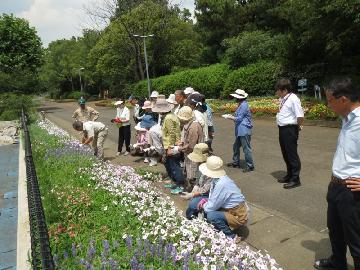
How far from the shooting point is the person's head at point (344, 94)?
3312 mm

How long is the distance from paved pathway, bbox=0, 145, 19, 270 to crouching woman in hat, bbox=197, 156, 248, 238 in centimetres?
267

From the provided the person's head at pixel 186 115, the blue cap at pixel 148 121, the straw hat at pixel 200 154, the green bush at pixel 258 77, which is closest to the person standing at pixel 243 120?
the person's head at pixel 186 115

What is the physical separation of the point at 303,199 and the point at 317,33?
45.4 ft

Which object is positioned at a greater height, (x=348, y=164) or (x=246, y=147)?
(x=348, y=164)

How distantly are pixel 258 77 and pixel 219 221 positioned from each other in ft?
65.0

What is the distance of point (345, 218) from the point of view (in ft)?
11.0

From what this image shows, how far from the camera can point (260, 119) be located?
1645cm

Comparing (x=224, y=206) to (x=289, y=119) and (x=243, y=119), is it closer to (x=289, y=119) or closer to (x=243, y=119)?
(x=289, y=119)

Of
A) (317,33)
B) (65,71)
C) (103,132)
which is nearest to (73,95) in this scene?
(65,71)

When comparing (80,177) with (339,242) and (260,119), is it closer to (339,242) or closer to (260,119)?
(339,242)

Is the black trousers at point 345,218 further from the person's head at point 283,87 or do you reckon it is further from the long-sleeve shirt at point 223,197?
the person's head at point 283,87

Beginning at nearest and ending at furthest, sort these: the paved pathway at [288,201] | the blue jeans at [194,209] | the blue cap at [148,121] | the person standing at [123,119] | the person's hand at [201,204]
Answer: the paved pathway at [288,201] → the person's hand at [201,204] → the blue jeans at [194,209] → the blue cap at [148,121] → the person standing at [123,119]

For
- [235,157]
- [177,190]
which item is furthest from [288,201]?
[235,157]

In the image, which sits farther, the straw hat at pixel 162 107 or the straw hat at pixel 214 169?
the straw hat at pixel 162 107
